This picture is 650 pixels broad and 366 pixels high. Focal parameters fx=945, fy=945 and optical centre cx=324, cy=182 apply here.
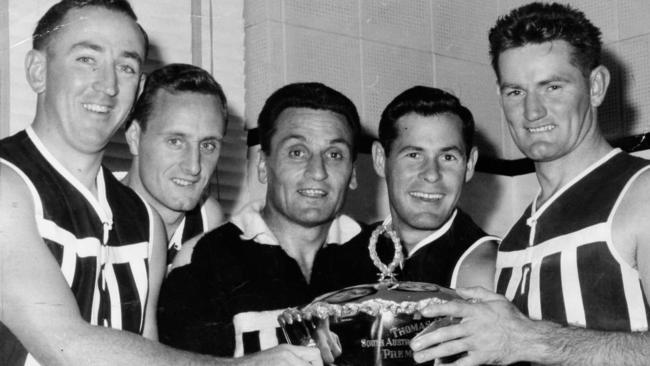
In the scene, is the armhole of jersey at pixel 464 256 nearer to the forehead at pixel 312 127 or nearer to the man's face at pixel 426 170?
the man's face at pixel 426 170

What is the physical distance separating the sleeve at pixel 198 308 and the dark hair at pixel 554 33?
2.50 ft

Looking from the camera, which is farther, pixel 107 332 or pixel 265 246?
pixel 265 246

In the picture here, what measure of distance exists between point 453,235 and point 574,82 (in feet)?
1.39

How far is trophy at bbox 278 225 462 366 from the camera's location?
1.66m

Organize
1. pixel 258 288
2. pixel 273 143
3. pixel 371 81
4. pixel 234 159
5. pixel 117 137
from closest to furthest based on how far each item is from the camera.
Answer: pixel 258 288 → pixel 273 143 → pixel 117 137 → pixel 234 159 → pixel 371 81

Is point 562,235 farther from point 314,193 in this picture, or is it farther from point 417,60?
point 417,60

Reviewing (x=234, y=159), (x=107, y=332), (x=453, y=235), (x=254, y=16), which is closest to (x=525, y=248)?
(x=453, y=235)

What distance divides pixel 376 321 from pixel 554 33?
2.56ft

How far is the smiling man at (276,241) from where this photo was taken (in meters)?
1.85

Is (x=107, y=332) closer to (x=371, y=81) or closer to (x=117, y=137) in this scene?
(x=117, y=137)

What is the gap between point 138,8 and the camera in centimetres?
289

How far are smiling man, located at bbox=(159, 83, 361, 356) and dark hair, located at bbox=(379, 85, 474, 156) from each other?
0.43 ft

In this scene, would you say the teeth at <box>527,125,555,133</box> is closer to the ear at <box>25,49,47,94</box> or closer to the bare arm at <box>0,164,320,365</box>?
the bare arm at <box>0,164,320,365</box>

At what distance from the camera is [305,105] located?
211 cm
